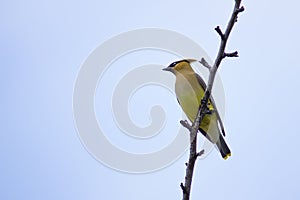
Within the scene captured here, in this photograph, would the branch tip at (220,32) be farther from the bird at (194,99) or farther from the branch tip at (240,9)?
the bird at (194,99)

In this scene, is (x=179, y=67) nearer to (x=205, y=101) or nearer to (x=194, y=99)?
(x=194, y=99)

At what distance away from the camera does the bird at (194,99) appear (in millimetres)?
6414

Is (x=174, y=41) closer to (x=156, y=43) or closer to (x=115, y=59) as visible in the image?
(x=156, y=43)

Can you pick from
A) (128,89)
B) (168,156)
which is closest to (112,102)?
(128,89)

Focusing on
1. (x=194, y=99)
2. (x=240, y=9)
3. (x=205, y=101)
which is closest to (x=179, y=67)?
(x=194, y=99)

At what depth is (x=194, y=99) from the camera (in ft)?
22.4

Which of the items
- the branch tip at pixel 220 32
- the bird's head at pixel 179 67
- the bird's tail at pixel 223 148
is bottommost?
the bird's tail at pixel 223 148

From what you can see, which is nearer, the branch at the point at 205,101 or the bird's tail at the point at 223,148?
the branch at the point at 205,101

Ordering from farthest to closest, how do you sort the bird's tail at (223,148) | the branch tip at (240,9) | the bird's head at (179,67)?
the bird's head at (179,67), the bird's tail at (223,148), the branch tip at (240,9)

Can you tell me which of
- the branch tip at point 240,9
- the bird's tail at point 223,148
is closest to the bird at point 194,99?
the bird's tail at point 223,148

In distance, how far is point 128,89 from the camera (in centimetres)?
656

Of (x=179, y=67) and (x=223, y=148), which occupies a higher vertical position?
(x=179, y=67)

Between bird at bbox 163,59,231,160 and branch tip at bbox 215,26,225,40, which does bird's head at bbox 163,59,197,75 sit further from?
branch tip at bbox 215,26,225,40

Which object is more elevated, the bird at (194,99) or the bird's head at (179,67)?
the bird's head at (179,67)
